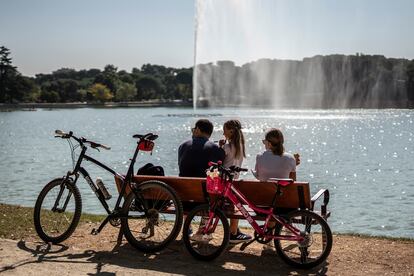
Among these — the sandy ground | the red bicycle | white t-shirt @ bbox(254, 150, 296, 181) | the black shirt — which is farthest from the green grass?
white t-shirt @ bbox(254, 150, 296, 181)

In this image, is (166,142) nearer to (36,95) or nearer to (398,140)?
(398,140)

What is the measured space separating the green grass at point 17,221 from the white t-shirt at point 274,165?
146 inches

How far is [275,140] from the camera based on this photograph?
26.6ft

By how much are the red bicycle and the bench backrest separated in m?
0.11

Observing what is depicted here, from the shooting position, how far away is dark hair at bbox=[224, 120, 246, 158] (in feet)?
28.3

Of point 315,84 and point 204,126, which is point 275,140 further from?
point 315,84

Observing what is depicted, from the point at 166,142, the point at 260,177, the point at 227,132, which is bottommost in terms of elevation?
the point at 166,142

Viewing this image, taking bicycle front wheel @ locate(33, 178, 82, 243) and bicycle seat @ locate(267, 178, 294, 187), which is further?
bicycle front wheel @ locate(33, 178, 82, 243)

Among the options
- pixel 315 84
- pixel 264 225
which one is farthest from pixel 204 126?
pixel 315 84

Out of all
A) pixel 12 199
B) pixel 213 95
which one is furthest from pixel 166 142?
pixel 213 95

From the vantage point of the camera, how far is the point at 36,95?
194000mm

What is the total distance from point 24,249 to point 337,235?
4.99 meters

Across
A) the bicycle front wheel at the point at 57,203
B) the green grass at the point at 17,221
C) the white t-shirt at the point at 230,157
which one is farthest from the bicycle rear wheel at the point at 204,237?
the green grass at the point at 17,221

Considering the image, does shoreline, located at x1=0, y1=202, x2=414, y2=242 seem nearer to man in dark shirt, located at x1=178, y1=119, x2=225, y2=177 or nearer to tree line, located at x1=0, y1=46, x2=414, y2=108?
man in dark shirt, located at x1=178, y1=119, x2=225, y2=177
